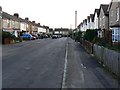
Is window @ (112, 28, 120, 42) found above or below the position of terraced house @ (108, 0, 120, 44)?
below

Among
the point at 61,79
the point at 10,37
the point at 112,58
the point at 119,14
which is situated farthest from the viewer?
the point at 10,37

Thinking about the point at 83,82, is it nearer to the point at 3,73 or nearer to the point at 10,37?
the point at 3,73

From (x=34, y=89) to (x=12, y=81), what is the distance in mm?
2056

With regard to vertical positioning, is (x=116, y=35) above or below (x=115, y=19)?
below

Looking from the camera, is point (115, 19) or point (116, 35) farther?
point (115, 19)

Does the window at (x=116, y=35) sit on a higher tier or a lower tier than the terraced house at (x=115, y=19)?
lower

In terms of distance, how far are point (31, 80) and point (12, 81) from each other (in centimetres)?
80

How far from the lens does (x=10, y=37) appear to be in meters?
54.2

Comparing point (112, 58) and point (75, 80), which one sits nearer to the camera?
point (75, 80)

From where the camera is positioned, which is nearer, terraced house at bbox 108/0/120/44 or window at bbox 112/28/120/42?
window at bbox 112/28/120/42

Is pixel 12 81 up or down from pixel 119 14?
down

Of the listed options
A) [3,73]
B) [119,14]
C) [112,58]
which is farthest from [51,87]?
[119,14]

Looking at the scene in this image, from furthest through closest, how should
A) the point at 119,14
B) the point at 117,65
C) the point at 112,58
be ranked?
the point at 119,14 < the point at 112,58 < the point at 117,65

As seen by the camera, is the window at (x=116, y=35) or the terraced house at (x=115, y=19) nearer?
the window at (x=116, y=35)
